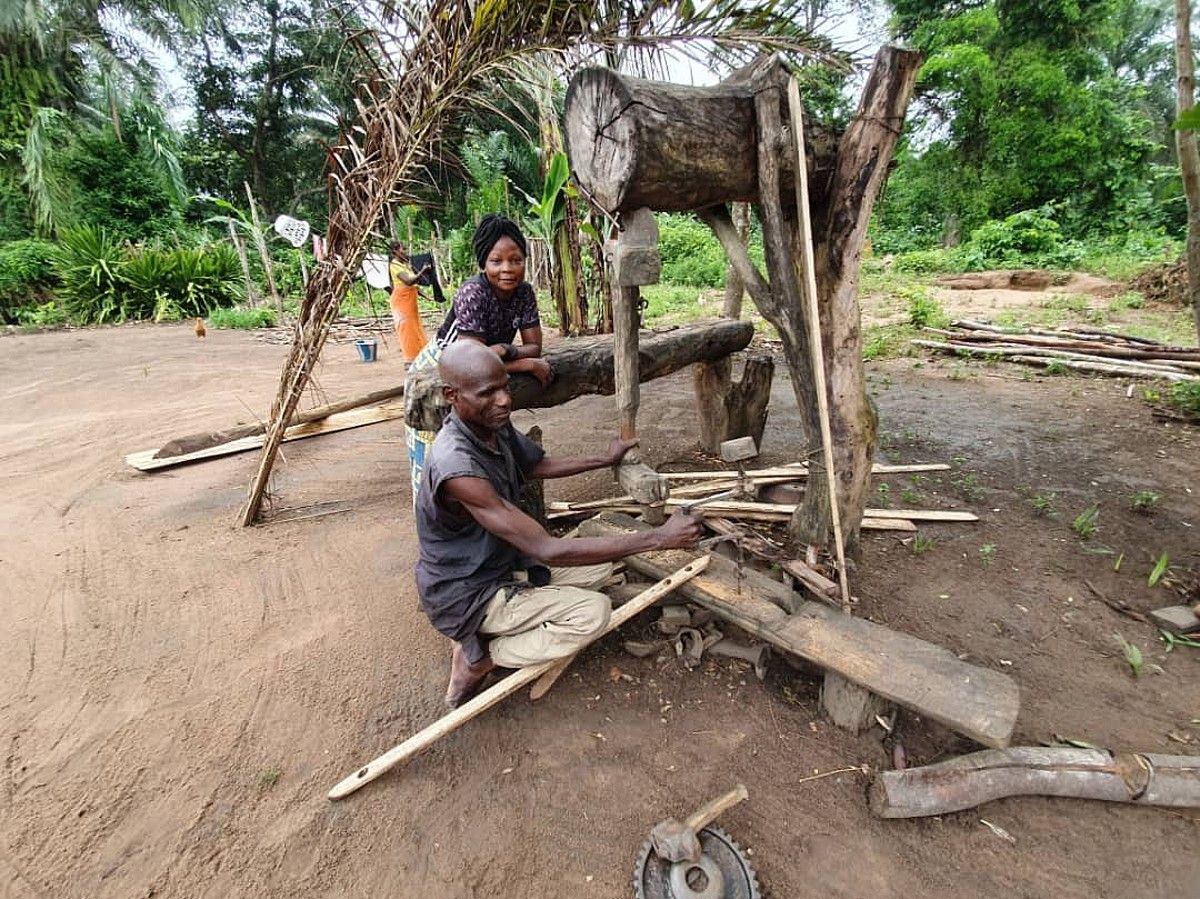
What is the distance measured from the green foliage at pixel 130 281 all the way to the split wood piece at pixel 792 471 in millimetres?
13768

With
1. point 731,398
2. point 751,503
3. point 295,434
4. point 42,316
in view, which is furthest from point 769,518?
point 42,316

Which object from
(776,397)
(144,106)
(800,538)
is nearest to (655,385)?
(776,397)

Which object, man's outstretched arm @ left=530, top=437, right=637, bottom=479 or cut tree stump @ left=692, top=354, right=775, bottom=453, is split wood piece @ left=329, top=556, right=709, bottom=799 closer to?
man's outstretched arm @ left=530, top=437, right=637, bottom=479

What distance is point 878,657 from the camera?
2088 millimetres

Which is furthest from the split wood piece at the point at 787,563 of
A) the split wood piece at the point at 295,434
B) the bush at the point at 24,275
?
the bush at the point at 24,275

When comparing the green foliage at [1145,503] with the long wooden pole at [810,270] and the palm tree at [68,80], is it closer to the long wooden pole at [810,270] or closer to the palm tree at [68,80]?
the long wooden pole at [810,270]

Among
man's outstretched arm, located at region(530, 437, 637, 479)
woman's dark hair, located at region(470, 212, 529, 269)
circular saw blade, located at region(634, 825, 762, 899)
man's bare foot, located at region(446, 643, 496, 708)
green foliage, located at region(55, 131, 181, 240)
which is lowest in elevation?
circular saw blade, located at region(634, 825, 762, 899)

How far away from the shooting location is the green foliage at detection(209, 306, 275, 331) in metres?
11.9

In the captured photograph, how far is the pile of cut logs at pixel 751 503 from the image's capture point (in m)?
3.46

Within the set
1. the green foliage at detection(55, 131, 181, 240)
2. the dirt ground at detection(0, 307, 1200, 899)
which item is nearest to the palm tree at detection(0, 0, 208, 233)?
the green foliage at detection(55, 131, 181, 240)

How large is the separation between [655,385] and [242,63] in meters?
24.1

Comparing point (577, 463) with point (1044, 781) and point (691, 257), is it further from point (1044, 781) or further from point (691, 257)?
point (691, 257)

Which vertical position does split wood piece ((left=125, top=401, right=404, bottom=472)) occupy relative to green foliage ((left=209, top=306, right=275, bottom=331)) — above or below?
below

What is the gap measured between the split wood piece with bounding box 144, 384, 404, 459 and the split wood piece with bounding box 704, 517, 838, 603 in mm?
3210
